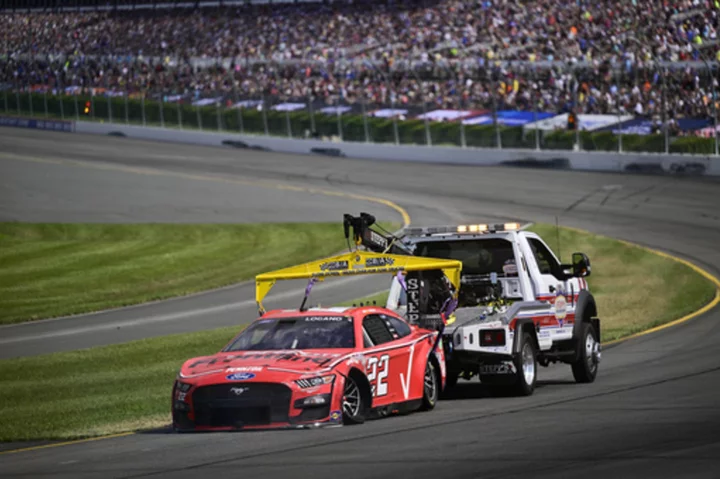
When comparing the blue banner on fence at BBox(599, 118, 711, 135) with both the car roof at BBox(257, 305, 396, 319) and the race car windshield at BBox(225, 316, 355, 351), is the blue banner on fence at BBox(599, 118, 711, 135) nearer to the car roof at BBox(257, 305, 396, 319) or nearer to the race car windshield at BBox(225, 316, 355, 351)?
the car roof at BBox(257, 305, 396, 319)

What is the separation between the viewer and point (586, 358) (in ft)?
57.6

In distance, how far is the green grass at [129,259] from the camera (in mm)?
32531

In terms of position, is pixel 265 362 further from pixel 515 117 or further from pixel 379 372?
pixel 515 117

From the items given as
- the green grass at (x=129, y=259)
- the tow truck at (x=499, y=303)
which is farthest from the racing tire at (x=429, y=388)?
the green grass at (x=129, y=259)

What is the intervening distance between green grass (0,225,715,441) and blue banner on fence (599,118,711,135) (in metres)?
11.0

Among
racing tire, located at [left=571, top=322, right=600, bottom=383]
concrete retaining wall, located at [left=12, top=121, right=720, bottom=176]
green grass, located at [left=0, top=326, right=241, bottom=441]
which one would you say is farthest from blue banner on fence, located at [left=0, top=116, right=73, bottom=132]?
racing tire, located at [left=571, top=322, right=600, bottom=383]

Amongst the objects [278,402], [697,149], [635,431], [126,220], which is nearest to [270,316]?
[278,402]

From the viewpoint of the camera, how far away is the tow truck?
15531 mm

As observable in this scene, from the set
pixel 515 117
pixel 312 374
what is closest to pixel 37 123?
pixel 515 117

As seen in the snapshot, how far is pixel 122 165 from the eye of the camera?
58.9 metres

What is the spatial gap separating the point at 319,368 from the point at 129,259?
25.5 meters

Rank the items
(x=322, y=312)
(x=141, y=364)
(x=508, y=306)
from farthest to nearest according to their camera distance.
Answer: (x=141, y=364) → (x=508, y=306) → (x=322, y=312)

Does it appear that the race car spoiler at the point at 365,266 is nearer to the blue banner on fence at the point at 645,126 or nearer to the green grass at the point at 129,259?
the green grass at the point at 129,259

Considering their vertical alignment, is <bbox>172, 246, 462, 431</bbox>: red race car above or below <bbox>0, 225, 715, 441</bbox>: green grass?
above
